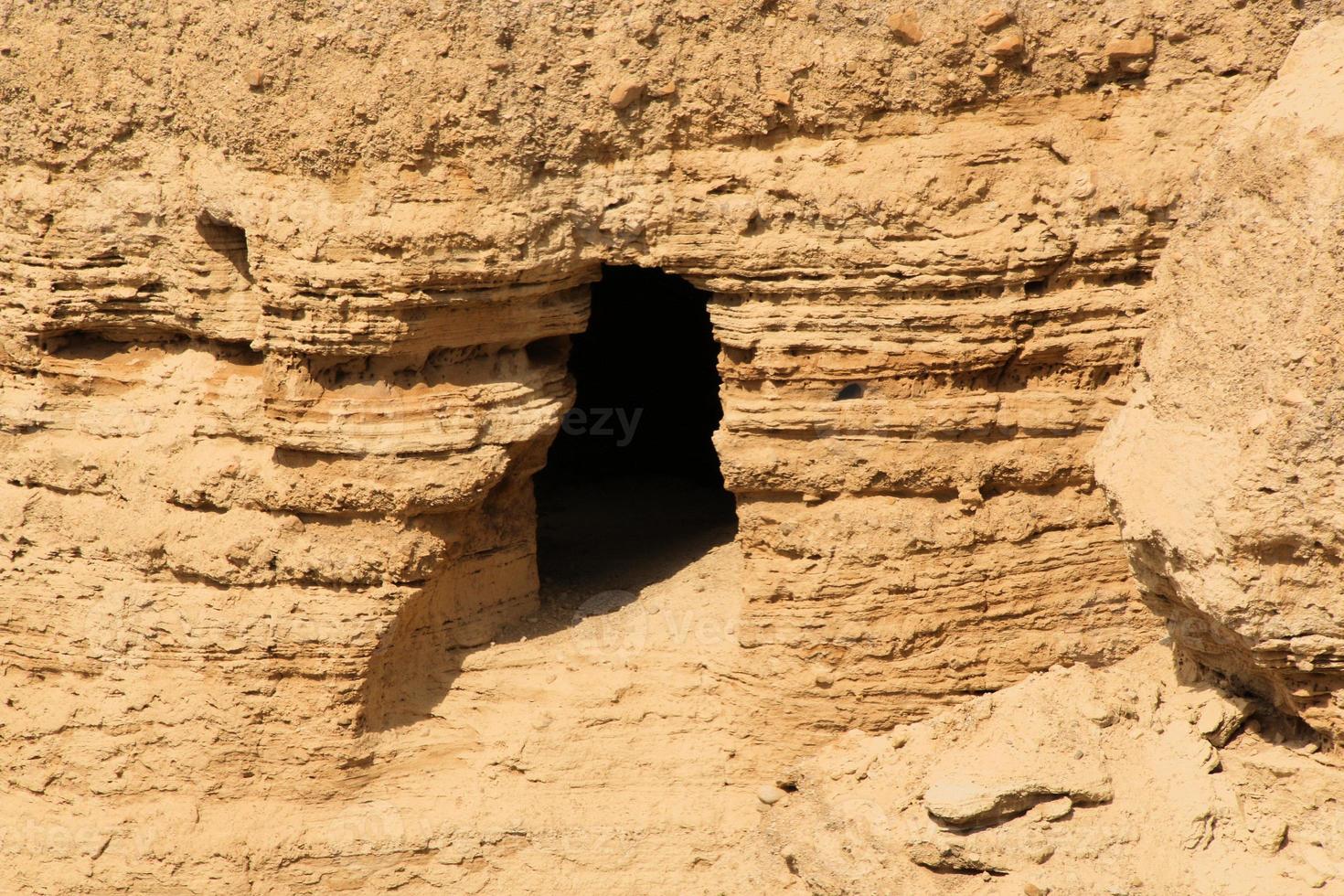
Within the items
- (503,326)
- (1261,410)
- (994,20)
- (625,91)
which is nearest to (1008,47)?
(994,20)

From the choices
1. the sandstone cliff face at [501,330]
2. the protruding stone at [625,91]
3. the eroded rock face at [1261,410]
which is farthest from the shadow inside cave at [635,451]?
the eroded rock face at [1261,410]

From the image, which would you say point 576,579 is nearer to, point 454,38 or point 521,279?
point 521,279

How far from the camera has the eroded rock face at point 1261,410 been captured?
5.40 meters

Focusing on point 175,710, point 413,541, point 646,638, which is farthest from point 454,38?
point 175,710

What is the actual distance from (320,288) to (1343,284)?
407 centimetres

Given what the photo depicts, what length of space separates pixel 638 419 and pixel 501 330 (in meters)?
2.72

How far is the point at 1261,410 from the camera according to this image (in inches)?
217

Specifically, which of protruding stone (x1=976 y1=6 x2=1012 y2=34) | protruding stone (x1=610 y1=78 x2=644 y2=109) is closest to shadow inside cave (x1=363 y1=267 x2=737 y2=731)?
protruding stone (x1=610 y1=78 x2=644 y2=109)

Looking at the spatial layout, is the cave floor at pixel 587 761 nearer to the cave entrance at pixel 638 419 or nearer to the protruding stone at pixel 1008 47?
the cave entrance at pixel 638 419

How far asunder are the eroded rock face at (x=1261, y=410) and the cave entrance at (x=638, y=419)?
3531 mm

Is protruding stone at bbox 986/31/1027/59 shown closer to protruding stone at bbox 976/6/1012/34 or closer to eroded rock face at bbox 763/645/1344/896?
protruding stone at bbox 976/6/1012/34

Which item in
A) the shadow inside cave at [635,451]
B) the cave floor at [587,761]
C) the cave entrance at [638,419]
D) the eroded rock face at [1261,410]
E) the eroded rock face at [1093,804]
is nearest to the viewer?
the eroded rock face at [1261,410]

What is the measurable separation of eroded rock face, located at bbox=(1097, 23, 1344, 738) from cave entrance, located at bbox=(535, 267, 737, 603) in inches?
139

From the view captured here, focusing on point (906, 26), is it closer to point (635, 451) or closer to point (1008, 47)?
point (1008, 47)
